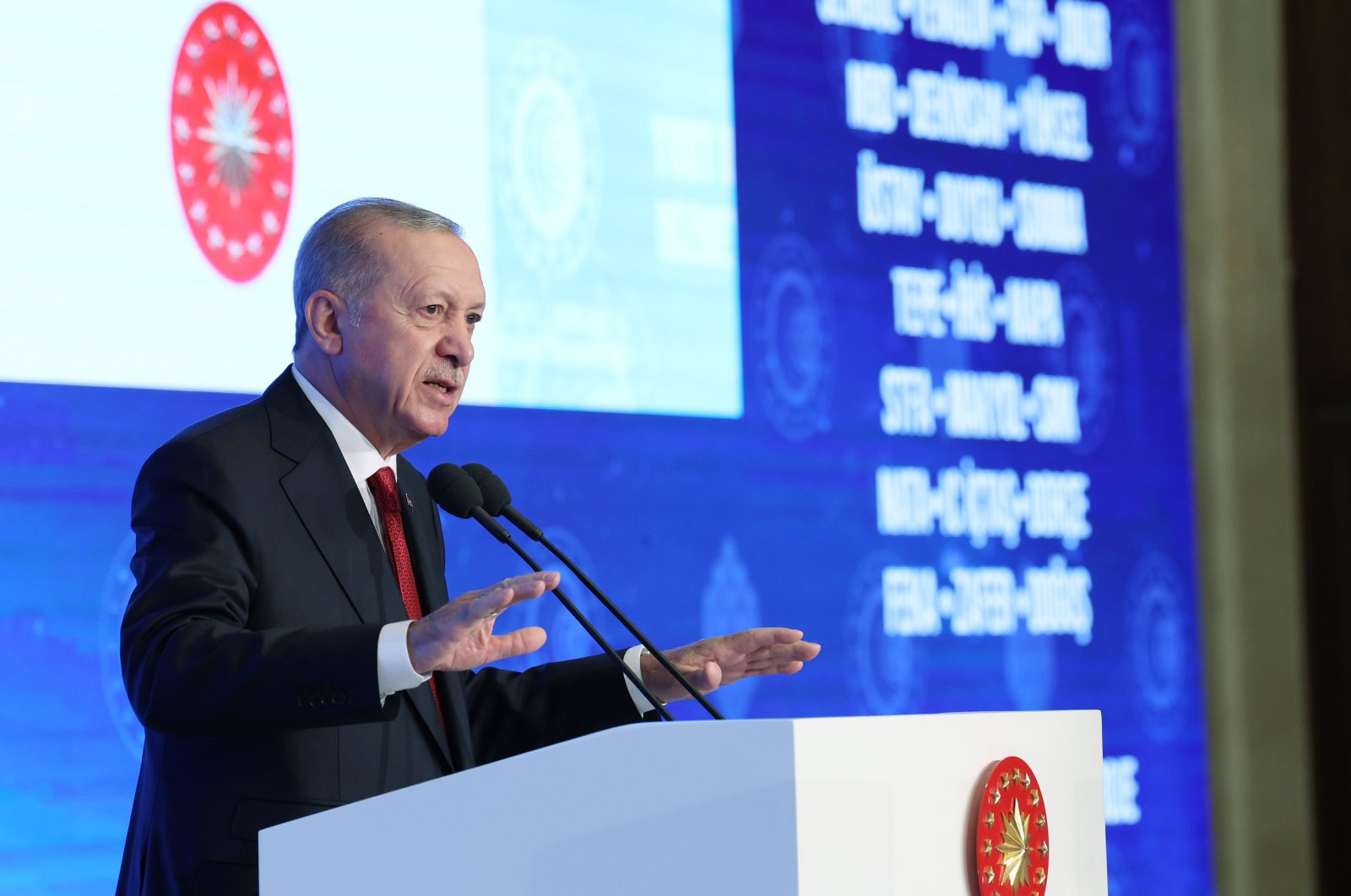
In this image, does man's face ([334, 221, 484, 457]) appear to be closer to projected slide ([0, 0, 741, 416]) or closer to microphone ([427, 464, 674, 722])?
microphone ([427, 464, 674, 722])

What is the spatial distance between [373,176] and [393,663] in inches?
63.6

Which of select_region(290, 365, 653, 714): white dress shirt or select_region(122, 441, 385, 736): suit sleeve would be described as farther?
select_region(290, 365, 653, 714): white dress shirt

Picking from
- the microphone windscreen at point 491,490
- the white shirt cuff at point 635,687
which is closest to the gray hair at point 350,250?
the microphone windscreen at point 491,490

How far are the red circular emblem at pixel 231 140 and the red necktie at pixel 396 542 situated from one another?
33.8 inches

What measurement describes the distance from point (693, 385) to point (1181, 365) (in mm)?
1951

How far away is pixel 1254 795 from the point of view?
193 inches

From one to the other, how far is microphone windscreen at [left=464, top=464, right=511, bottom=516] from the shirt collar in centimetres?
26

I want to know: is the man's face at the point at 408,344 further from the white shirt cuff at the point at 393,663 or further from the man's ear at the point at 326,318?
the white shirt cuff at the point at 393,663

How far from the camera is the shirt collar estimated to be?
7.39ft

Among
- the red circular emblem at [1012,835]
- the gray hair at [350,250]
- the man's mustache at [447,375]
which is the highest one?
the gray hair at [350,250]

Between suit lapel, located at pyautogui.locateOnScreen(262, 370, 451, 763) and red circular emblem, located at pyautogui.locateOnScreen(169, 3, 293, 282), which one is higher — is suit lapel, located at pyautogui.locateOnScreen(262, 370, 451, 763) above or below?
below

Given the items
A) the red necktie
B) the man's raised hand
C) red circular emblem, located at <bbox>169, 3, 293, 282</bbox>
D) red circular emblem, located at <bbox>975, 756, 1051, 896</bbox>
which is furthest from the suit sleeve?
red circular emblem, located at <bbox>169, 3, 293, 282</bbox>

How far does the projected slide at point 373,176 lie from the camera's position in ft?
9.00

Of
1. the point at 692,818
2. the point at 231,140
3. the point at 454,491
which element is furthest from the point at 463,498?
the point at 231,140
